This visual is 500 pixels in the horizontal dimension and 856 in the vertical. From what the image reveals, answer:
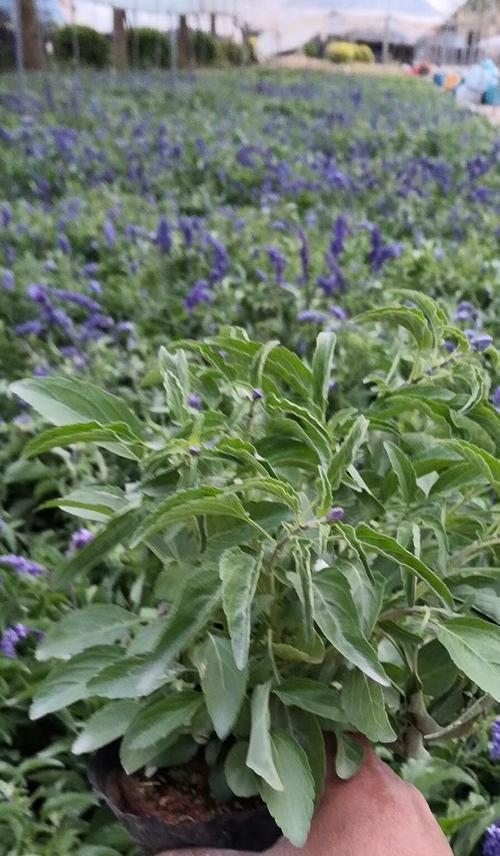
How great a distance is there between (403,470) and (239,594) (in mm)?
350

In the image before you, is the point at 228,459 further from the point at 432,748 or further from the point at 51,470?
the point at 51,470

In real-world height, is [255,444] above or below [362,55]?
above

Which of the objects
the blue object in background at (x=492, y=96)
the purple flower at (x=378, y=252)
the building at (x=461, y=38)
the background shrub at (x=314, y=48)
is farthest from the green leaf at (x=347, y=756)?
the background shrub at (x=314, y=48)

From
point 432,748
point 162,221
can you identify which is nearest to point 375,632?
point 432,748

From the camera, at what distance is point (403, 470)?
1261mm

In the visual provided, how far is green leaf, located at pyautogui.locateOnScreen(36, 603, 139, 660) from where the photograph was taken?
1.29 m

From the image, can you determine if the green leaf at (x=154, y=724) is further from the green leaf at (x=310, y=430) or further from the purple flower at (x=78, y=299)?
the purple flower at (x=78, y=299)

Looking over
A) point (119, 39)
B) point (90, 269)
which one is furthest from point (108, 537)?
point (119, 39)

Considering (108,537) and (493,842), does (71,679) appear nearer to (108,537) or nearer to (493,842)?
(108,537)

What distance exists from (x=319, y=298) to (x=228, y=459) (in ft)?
8.39

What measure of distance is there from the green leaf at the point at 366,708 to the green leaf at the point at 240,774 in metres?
0.13

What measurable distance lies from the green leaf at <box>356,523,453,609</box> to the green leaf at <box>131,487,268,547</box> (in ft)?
0.44

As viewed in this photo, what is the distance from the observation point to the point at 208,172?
650 centimetres

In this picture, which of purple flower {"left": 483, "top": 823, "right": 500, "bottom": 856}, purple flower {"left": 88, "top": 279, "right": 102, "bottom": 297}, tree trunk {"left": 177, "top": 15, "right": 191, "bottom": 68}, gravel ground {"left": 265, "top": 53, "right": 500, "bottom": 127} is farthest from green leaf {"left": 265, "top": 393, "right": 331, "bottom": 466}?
A: tree trunk {"left": 177, "top": 15, "right": 191, "bottom": 68}
